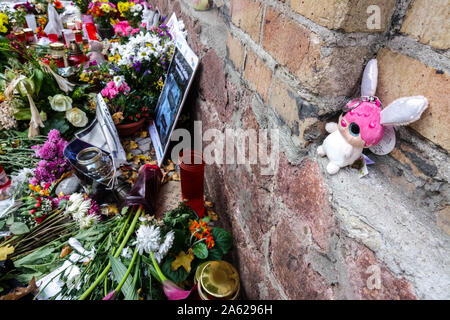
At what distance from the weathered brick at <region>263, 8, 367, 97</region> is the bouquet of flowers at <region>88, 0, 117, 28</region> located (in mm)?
2451

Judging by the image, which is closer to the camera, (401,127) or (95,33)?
(401,127)

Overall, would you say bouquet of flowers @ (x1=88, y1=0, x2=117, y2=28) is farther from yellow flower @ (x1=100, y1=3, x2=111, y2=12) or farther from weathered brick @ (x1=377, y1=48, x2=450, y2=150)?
weathered brick @ (x1=377, y1=48, x2=450, y2=150)

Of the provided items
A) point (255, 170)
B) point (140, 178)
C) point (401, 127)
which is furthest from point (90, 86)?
point (401, 127)

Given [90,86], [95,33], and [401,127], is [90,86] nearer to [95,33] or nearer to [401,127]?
[95,33]

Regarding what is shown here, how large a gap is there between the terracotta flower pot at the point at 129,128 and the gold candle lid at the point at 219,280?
106cm

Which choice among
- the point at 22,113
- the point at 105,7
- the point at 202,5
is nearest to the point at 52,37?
the point at 105,7

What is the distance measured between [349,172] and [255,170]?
34 cm

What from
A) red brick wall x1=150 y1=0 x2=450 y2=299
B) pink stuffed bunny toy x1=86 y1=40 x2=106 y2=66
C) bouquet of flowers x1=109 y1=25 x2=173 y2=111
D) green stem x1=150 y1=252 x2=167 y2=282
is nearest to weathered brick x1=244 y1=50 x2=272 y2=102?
red brick wall x1=150 y1=0 x2=450 y2=299

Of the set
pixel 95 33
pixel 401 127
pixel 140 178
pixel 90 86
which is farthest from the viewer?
pixel 95 33

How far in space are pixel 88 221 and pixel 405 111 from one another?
1192 millimetres

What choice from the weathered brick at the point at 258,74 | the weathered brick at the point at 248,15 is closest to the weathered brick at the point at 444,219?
the weathered brick at the point at 258,74

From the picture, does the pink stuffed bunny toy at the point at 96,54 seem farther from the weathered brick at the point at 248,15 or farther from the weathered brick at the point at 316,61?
the weathered brick at the point at 316,61

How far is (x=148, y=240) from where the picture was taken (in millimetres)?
947
